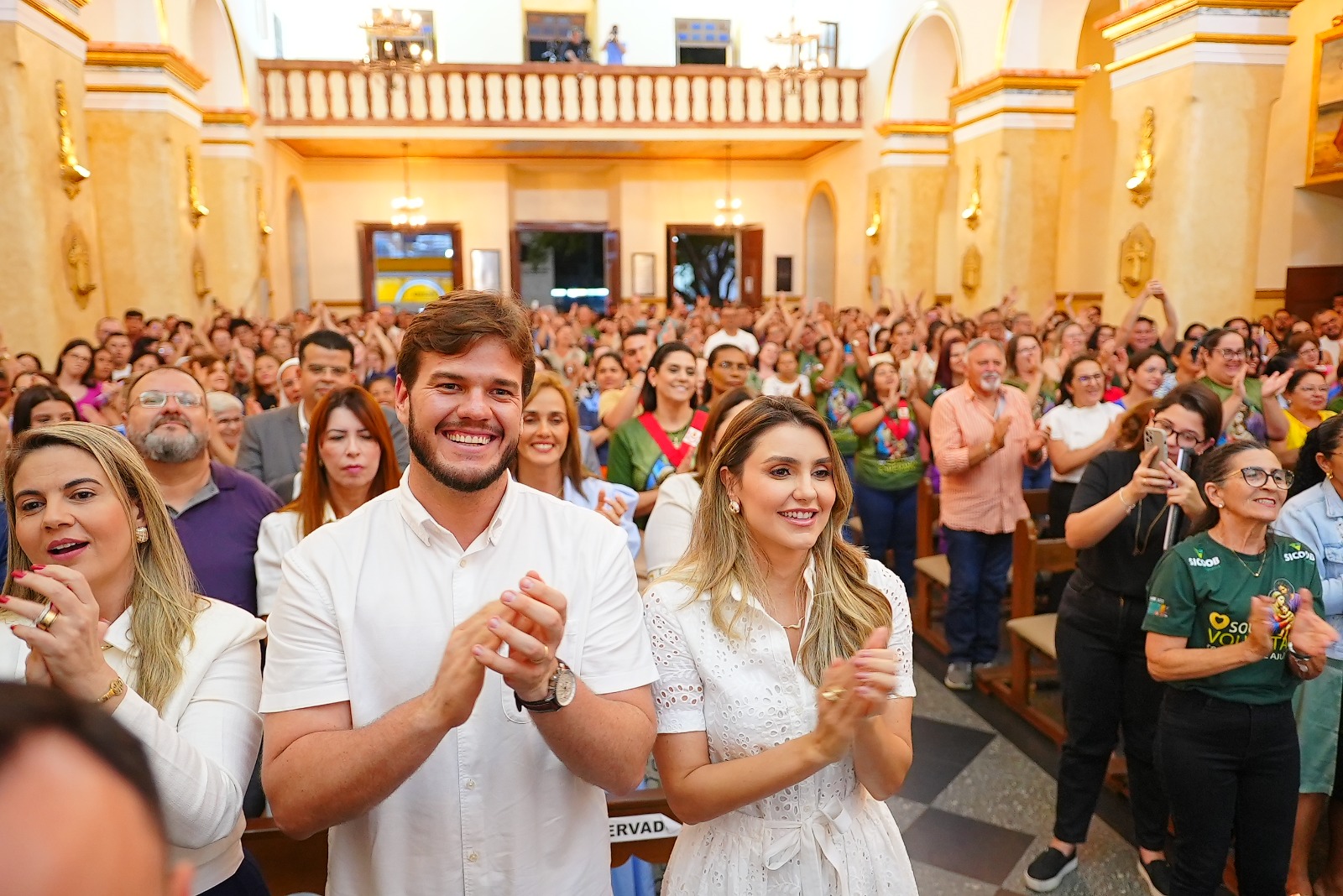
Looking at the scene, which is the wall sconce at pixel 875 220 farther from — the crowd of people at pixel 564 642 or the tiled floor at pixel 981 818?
the crowd of people at pixel 564 642

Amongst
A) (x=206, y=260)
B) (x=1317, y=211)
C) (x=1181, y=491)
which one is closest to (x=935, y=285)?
(x=1317, y=211)

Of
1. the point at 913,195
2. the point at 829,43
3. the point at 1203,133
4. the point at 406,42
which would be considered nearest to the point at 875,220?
the point at 913,195

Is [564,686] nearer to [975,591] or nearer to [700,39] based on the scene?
[975,591]

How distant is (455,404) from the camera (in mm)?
1450

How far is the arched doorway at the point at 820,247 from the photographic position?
17.5 m

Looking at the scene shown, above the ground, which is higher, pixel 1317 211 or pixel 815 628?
pixel 1317 211

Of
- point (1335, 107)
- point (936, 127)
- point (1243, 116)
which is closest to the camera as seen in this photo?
point (1243, 116)

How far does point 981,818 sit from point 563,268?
53.3ft

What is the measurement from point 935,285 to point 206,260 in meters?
10.0

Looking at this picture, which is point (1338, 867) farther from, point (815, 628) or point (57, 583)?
point (57, 583)

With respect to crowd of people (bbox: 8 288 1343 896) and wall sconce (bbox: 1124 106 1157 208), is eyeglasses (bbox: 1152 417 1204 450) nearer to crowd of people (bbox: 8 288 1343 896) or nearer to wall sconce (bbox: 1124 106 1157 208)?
crowd of people (bbox: 8 288 1343 896)

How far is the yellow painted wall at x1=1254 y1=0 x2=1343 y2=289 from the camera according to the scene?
10.5m

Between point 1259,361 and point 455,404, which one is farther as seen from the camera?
point 1259,361

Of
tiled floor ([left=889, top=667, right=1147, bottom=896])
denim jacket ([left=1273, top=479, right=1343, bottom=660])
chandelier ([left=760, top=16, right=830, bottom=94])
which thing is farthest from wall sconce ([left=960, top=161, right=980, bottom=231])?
denim jacket ([left=1273, top=479, right=1343, bottom=660])
